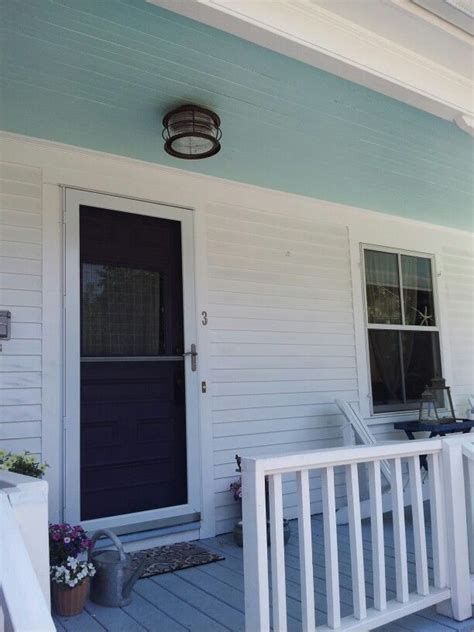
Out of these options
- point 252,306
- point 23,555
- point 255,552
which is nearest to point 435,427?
point 252,306

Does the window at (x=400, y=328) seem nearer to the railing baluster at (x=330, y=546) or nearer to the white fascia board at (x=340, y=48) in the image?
the white fascia board at (x=340, y=48)

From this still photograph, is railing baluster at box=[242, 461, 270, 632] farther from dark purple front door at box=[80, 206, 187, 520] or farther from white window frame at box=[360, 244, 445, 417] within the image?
white window frame at box=[360, 244, 445, 417]

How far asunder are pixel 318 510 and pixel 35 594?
3.15 meters

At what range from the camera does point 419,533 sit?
83.8 inches

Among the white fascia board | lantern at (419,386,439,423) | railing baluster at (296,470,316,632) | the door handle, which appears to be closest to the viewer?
railing baluster at (296,470,316,632)

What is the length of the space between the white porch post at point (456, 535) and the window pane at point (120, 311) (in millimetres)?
1774

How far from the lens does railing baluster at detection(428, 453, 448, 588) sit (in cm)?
214

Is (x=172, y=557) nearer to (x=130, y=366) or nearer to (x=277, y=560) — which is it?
(x=130, y=366)

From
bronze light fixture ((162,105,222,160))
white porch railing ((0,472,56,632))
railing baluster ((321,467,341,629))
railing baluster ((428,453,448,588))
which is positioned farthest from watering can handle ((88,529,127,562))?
bronze light fixture ((162,105,222,160))

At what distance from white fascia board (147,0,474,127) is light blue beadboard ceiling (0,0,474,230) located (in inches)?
7.2

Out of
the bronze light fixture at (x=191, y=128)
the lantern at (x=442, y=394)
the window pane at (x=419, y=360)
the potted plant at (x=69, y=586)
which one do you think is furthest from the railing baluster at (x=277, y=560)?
the window pane at (x=419, y=360)

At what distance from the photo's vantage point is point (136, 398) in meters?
3.11

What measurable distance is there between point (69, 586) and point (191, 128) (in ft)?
6.99

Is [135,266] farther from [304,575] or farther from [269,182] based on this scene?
[304,575]
